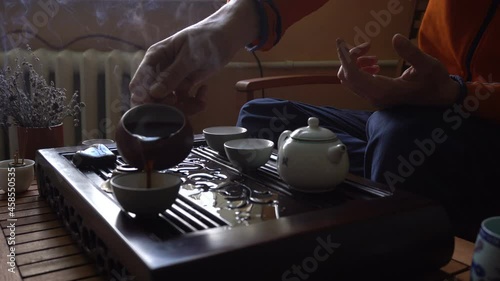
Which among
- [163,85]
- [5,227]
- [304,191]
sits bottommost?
[5,227]

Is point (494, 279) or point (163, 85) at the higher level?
point (163, 85)

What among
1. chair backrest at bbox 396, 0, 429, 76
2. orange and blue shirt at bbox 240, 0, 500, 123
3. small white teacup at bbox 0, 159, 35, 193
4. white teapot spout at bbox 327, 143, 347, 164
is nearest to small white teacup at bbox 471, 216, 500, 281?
white teapot spout at bbox 327, 143, 347, 164

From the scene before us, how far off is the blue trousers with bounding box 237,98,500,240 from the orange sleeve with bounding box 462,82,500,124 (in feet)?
0.08

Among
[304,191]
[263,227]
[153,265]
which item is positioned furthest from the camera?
[304,191]

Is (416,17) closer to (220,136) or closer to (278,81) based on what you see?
(278,81)

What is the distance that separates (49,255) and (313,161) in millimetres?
436

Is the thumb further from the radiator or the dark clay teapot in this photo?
the radiator

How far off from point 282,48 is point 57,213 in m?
1.67

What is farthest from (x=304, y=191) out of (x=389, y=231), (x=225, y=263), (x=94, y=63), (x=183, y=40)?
(x=94, y=63)

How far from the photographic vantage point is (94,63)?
202 centimetres

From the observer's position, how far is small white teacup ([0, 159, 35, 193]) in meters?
1.09

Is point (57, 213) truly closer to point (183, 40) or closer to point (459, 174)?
point (183, 40)

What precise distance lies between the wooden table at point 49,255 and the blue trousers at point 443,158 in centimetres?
15

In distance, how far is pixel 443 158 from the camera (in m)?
0.98
